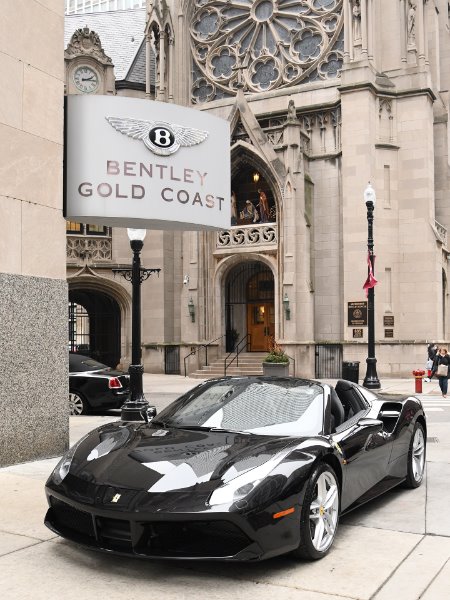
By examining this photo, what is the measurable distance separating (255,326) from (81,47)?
1555 centimetres

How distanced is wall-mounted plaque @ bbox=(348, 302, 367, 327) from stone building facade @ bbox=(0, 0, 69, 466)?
62.5ft

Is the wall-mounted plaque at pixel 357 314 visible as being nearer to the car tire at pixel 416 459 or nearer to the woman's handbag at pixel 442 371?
the woman's handbag at pixel 442 371

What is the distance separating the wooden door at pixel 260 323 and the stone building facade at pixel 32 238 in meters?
22.8

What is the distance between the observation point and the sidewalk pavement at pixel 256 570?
14.3ft

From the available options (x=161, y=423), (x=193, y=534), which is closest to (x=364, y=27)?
(x=161, y=423)

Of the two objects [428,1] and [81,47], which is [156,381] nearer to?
[81,47]

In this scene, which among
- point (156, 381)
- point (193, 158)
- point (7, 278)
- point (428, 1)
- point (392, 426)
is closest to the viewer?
point (392, 426)

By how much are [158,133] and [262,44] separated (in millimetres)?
24352

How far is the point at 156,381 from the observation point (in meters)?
27.0

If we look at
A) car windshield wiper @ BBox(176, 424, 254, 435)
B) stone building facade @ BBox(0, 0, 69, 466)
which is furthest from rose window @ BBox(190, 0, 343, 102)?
car windshield wiper @ BBox(176, 424, 254, 435)

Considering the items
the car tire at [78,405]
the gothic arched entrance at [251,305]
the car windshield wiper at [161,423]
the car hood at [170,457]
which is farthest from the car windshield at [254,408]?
the gothic arched entrance at [251,305]

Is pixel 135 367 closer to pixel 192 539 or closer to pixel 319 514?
pixel 319 514

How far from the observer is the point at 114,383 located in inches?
573

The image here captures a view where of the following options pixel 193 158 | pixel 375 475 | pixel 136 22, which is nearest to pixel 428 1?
pixel 136 22
